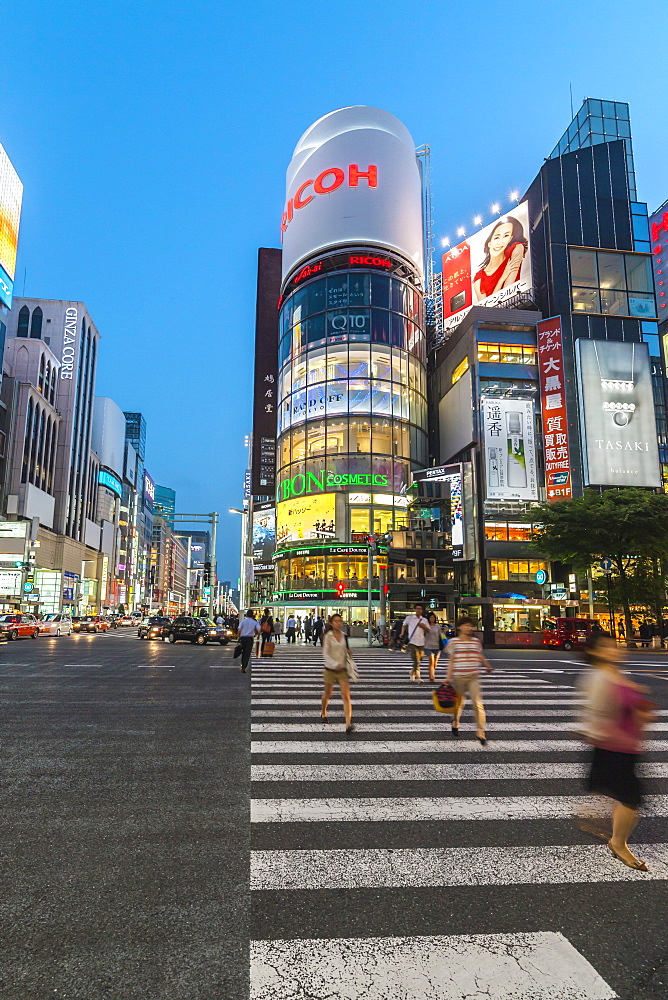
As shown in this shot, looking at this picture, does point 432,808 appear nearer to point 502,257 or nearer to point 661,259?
point 502,257

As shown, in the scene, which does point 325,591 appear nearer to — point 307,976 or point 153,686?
point 153,686

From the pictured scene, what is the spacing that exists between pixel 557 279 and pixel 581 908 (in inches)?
2381

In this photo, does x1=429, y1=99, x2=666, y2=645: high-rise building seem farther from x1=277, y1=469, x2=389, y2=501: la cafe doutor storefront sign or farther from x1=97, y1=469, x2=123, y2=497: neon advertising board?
x1=97, y1=469, x2=123, y2=497: neon advertising board

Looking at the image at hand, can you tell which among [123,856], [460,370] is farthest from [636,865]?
[460,370]

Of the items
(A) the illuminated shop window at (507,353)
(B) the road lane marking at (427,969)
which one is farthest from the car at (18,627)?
(A) the illuminated shop window at (507,353)

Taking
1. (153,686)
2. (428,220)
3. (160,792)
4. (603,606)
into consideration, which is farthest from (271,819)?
(428,220)

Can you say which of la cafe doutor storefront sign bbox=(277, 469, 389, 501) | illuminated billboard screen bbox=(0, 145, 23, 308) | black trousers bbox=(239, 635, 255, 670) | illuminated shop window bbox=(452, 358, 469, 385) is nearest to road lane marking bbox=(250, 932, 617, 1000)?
black trousers bbox=(239, 635, 255, 670)

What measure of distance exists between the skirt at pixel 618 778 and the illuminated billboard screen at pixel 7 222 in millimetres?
79888

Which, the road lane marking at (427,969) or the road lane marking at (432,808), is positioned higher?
the road lane marking at (427,969)

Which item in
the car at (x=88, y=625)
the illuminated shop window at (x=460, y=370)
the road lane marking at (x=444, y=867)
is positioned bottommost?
the car at (x=88, y=625)

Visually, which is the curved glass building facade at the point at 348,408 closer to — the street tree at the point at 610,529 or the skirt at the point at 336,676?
the street tree at the point at 610,529

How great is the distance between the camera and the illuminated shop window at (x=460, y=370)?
57900 mm

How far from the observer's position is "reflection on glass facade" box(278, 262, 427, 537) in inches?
2381

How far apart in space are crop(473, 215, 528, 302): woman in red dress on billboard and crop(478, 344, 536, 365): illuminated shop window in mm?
10115
